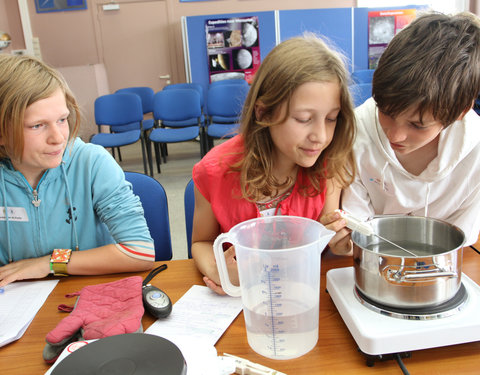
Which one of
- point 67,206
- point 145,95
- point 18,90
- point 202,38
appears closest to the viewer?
point 18,90

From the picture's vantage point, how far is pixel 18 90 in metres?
1.05

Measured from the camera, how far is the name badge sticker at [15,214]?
1.23 m

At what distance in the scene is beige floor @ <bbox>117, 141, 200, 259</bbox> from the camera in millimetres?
3150

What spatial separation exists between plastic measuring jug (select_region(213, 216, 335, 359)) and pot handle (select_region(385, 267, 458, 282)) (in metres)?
0.13

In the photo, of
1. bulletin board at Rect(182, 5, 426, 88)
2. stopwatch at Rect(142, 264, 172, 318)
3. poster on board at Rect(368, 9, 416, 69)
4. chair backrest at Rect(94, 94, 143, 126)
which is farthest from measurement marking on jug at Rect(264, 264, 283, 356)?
poster on board at Rect(368, 9, 416, 69)

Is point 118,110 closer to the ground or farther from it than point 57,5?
closer to the ground

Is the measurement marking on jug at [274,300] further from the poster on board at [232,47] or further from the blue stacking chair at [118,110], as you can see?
the poster on board at [232,47]

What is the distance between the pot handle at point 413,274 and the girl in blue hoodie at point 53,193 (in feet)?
2.22

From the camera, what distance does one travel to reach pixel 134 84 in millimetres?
7047

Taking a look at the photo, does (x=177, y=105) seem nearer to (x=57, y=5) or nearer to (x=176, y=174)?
(x=176, y=174)

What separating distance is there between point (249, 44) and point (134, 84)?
6.94 feet

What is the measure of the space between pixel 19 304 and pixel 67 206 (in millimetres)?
355

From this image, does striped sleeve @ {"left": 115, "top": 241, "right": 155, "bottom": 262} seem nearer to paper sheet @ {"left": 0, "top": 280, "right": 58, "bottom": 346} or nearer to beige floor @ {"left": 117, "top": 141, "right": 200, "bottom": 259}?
paper sheet @ {"left": 0, "top": 280, "right": 58, "bottom": 346}

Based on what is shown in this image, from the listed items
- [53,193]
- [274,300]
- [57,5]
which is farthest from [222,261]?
[57,5]
